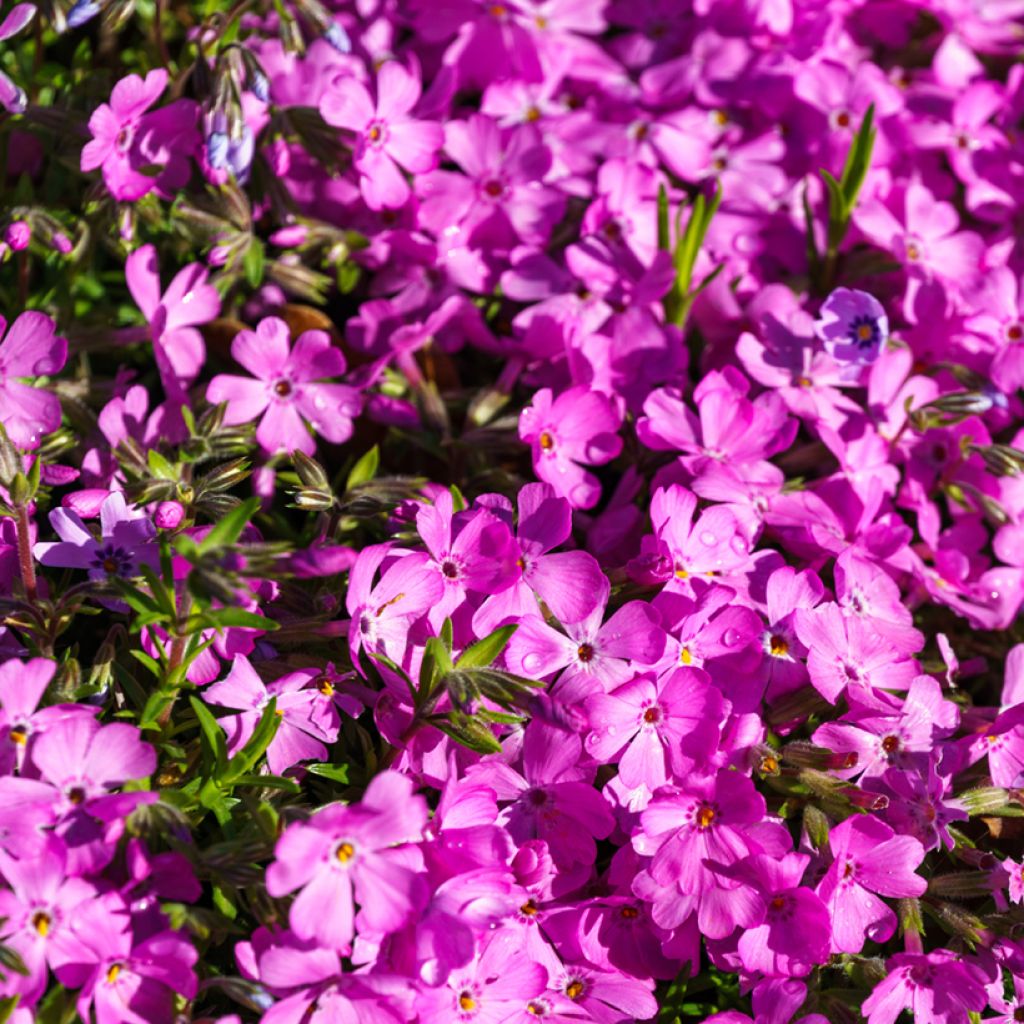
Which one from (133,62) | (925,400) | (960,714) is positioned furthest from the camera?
(133,62)

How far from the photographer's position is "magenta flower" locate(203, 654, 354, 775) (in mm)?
1859

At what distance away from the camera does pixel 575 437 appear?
7.48ft

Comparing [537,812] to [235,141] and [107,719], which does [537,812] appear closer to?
[107,719]

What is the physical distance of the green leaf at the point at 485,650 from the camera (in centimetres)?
182

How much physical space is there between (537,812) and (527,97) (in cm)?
181

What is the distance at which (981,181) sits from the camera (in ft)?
9.42

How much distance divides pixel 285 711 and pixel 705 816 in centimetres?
69

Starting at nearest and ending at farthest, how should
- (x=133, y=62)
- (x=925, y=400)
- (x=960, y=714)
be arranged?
(x=960, y=714), (x=925, y=400), (x=133, y=62)

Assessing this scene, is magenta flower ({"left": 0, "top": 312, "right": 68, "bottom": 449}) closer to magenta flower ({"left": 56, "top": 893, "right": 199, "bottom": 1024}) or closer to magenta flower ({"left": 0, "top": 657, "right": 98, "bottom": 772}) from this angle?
magenta flower ({"left": 0, "top": 657, "right": 98, "bottom": 772})

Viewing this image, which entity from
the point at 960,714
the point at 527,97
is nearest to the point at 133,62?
the point at 527,97

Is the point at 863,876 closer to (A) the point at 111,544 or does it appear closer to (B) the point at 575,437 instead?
(B) the point at 575,437

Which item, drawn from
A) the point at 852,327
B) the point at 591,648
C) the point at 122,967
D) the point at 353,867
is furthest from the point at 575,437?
the point at 122,967

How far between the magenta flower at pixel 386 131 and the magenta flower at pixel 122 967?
154 centimetres

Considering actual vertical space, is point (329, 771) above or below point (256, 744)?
below
